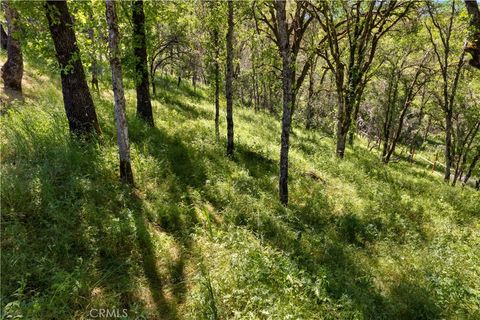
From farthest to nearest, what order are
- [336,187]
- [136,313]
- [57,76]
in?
[57,76] → [336,187] → [136,313]

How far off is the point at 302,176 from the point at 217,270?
22.3 feet

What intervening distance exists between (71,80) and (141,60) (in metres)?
3.29

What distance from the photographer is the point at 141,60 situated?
10.9m

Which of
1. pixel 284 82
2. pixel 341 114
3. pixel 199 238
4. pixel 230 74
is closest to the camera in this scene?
pixel 199 238

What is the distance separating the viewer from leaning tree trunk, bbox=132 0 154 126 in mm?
9802

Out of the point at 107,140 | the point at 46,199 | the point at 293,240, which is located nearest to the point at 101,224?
the point at 46,199

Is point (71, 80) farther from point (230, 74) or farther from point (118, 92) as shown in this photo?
point (230, 74)

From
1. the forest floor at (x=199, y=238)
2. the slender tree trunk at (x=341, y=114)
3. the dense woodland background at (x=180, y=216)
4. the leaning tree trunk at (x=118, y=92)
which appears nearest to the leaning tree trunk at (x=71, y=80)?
the dense woodland background at (x=180, y=216)

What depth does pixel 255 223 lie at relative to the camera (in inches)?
302

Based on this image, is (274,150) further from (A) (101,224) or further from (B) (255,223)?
(A) (101,224)

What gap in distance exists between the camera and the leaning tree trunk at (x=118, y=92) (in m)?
6.45

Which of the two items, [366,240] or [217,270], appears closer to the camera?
[217,270]

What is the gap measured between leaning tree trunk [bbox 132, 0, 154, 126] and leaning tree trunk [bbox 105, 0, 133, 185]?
257 centimetres

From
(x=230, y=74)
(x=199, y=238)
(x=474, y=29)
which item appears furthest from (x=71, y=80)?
(x=474, y=29)
